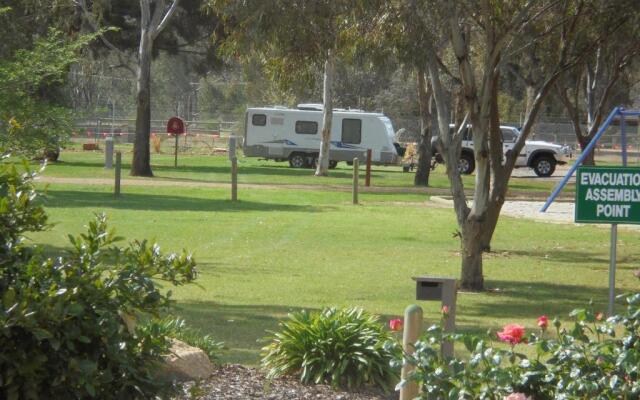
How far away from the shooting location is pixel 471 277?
48.9 feet

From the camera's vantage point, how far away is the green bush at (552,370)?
5.18m

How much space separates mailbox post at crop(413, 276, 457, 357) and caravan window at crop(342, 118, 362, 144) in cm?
4436

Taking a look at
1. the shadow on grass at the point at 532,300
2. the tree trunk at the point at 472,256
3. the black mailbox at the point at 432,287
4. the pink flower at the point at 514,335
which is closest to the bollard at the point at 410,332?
the black mailbox at the point at 432,287

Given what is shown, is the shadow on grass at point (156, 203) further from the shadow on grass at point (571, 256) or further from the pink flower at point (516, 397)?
the pink flower at point (516, 397)

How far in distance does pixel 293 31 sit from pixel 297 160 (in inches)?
1515

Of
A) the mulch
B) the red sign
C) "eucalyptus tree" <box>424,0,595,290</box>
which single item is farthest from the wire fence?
the mulch

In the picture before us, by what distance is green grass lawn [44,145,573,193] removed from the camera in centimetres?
3919

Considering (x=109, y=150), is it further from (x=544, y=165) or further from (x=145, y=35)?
(x=544, y=165)

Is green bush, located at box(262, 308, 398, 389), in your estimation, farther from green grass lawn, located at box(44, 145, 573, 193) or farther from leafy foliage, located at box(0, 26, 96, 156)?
green grass lawn, located at box(44, 145, 573, 193)

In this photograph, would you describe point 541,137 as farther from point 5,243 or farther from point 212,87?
point 5,243

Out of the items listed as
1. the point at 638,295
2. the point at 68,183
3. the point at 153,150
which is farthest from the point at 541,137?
the point at 638,295

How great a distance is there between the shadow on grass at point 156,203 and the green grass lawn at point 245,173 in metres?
8.50

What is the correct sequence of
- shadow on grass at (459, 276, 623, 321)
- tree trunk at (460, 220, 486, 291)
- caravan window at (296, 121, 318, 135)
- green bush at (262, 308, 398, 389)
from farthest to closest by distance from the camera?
caravan window at (296, 121, 318, 135) < tree trunk at (460, 220, 486, 291) < shadow on grass at (459, 276, 623, 321) < green bush at (262, 308, 398, 389)

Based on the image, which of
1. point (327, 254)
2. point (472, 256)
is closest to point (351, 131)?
point (327, 254)
